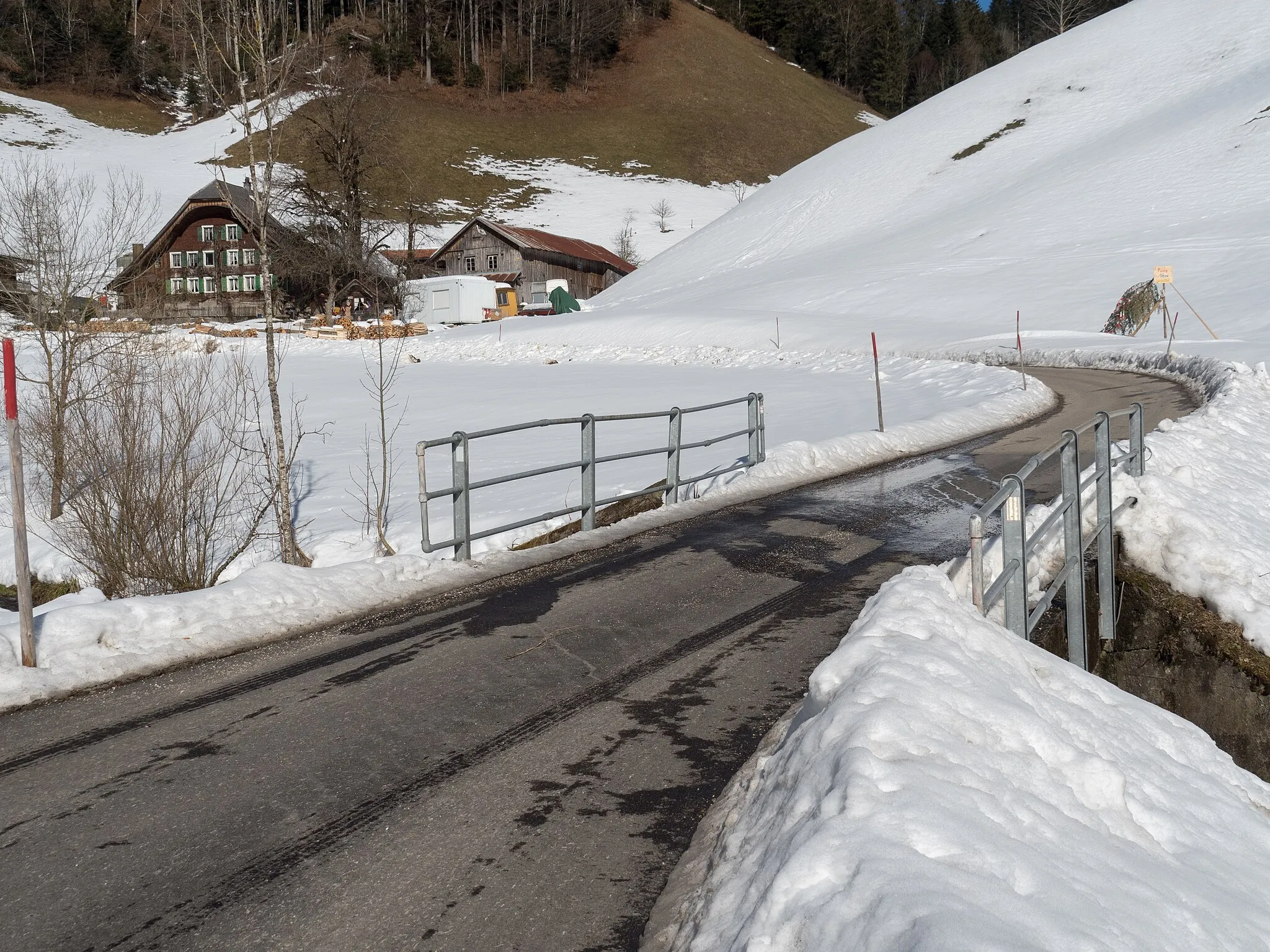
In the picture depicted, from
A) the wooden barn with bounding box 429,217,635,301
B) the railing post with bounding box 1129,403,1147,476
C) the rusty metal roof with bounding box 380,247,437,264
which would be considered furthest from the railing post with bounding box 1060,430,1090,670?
the wooden barn with bounding box 429,217,635,301

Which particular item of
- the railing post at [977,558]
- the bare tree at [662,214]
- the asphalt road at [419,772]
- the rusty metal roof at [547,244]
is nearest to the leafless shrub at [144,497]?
Result: the asphalt road at [419,772]

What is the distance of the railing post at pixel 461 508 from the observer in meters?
9.84

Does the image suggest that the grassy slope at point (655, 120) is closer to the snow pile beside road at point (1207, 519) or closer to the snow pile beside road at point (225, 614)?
the snow pile beside road at point (1207, 519)

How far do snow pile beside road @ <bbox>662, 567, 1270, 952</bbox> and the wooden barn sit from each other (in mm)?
76794

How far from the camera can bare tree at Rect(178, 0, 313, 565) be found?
10.9 meters

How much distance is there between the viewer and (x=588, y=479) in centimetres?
1155

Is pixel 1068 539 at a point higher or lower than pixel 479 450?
higher

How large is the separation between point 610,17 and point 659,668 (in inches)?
5834

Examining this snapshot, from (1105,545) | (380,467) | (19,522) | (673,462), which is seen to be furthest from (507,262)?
(19,522)

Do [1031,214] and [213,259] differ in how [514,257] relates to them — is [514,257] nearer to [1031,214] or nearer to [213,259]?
[213,259]

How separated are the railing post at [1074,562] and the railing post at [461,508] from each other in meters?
5.00

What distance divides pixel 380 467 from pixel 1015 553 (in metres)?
14.8

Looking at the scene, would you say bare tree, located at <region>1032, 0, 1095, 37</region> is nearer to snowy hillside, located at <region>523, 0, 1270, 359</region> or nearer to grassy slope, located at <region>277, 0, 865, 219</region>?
grassy slope, located at <region>277, 0, 865, 219</region>

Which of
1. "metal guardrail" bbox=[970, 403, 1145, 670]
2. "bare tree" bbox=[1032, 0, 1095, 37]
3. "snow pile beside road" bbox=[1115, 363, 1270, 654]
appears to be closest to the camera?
"metal guardrail" bbox=[970, 403, 1145, 670]
